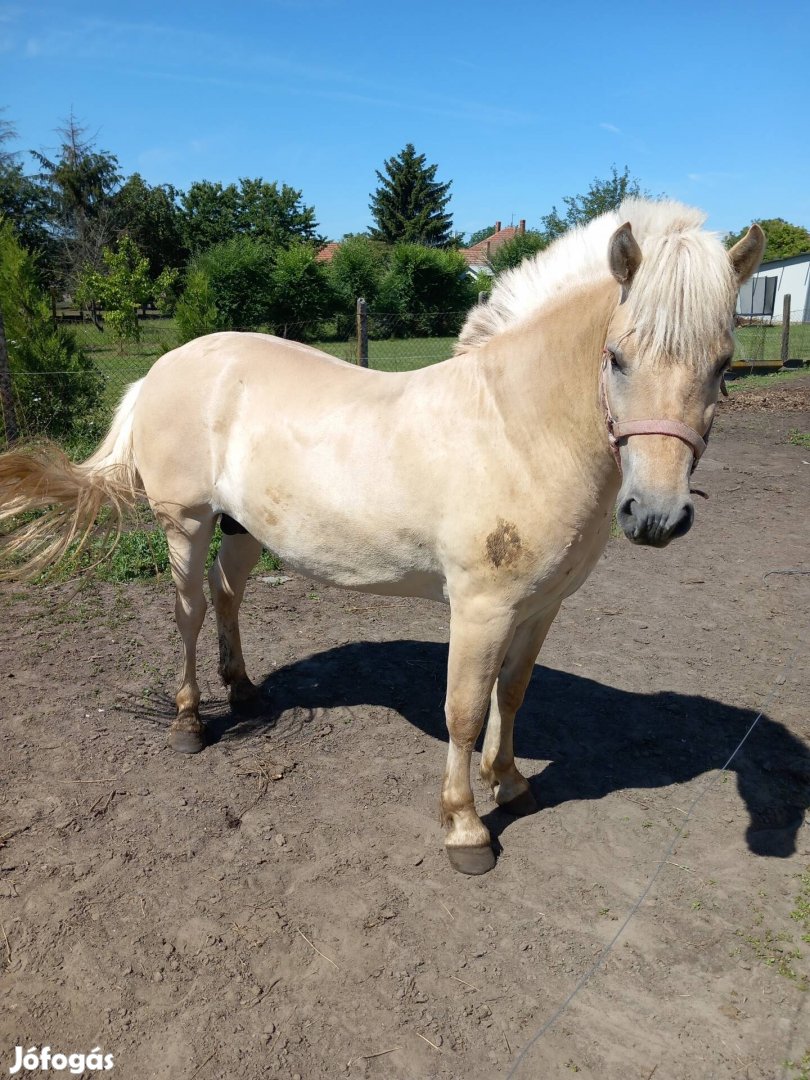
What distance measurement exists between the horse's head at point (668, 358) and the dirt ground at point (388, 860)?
1455 mm

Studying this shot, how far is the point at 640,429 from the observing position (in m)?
2.00

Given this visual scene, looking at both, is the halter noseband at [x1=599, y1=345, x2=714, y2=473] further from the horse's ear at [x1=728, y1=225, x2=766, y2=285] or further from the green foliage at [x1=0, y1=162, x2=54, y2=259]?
the green foliage at [x1=0, y1=162, x2=54, y2=259]

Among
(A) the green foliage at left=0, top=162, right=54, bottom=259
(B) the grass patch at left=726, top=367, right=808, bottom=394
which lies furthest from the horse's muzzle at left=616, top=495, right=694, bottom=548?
(A) the green foliage at left=0, top=162, right=54, bottom=259

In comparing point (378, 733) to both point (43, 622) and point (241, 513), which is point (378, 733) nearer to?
point (241, 513)

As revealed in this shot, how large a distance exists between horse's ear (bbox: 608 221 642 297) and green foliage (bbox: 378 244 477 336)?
2737 centimetres

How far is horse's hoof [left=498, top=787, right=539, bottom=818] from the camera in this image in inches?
122

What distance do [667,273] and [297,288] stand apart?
26.2 meters

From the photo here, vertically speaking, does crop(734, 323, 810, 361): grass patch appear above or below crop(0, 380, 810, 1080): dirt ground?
above

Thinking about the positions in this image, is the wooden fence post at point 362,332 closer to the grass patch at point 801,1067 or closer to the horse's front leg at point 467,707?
the horse's front leg at point 467,707

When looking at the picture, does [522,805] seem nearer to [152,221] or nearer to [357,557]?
[357,557]

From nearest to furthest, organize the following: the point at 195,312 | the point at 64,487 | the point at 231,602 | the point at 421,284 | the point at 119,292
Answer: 1. the point at 64,487
2. the point at 231,602
3. the point at 195,312
4. the point at 119,292
5. the point at 421,284

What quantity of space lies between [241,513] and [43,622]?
2.28m

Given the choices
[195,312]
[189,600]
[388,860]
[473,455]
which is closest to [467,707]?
[388,860]

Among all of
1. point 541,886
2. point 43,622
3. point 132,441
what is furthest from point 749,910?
point 43,622
